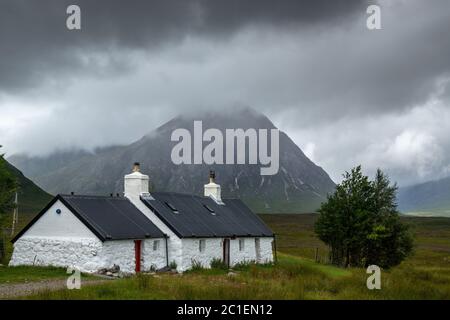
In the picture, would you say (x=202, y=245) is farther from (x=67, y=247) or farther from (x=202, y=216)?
(x=67, y=247)

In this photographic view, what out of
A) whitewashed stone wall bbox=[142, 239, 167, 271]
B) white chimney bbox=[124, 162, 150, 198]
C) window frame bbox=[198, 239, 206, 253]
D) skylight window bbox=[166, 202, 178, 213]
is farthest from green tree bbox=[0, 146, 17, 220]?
window frame bbox=[198, 239, 206, 253]

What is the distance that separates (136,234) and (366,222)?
18736 mm

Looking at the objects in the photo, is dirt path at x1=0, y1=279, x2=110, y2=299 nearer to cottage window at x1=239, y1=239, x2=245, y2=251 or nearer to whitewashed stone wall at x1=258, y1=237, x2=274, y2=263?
cottage window at x1=239, y1=239, x2=245, y2=251

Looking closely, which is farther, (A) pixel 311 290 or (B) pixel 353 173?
(B) pixel 353 173

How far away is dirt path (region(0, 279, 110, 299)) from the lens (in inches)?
890

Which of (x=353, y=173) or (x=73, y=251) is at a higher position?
(x=353, y=173)

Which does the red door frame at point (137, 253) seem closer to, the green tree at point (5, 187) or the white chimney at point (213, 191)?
the green tree at point (5, 187)

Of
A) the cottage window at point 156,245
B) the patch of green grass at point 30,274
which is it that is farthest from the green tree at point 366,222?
the patch of green grass at point 30,274

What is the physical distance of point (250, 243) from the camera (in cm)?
4928

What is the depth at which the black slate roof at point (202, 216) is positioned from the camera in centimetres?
4138
